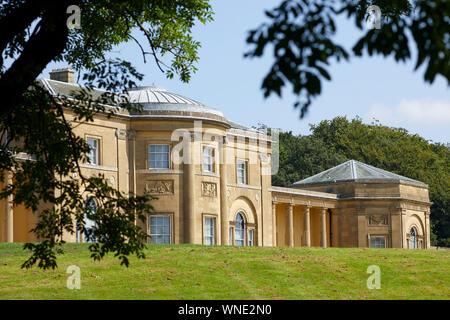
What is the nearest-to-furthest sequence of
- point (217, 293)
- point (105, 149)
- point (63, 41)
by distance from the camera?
point (63, 41) → point (217, 293) → point (105, 149)

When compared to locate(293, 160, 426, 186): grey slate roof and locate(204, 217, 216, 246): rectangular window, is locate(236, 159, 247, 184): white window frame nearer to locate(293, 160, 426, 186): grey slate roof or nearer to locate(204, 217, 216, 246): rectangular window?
locate(204, 217, 216, 246): rectangular window

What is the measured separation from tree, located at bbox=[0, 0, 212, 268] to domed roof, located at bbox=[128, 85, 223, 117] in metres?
23.7

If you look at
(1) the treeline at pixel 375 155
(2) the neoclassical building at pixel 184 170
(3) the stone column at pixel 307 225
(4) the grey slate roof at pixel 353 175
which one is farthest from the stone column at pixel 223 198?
(1) the treeline at pixel 375 155

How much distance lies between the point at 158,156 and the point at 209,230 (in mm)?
5187

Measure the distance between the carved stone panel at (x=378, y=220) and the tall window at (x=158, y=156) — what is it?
22.0 m

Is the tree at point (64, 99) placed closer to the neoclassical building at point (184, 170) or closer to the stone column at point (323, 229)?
the neoclassical building at point (184, 170)

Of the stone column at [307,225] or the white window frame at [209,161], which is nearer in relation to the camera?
the white window frame at [209,161]

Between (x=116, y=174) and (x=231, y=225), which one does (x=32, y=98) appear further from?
(x=231, y=225)

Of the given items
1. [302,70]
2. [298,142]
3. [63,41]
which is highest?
[298,142]

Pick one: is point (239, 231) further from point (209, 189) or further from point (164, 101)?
point (164, 101)

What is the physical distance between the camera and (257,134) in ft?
173

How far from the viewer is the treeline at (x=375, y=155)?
276 ft

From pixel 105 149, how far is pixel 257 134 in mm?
12131

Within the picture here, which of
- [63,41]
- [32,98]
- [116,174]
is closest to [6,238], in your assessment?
[116,174]
